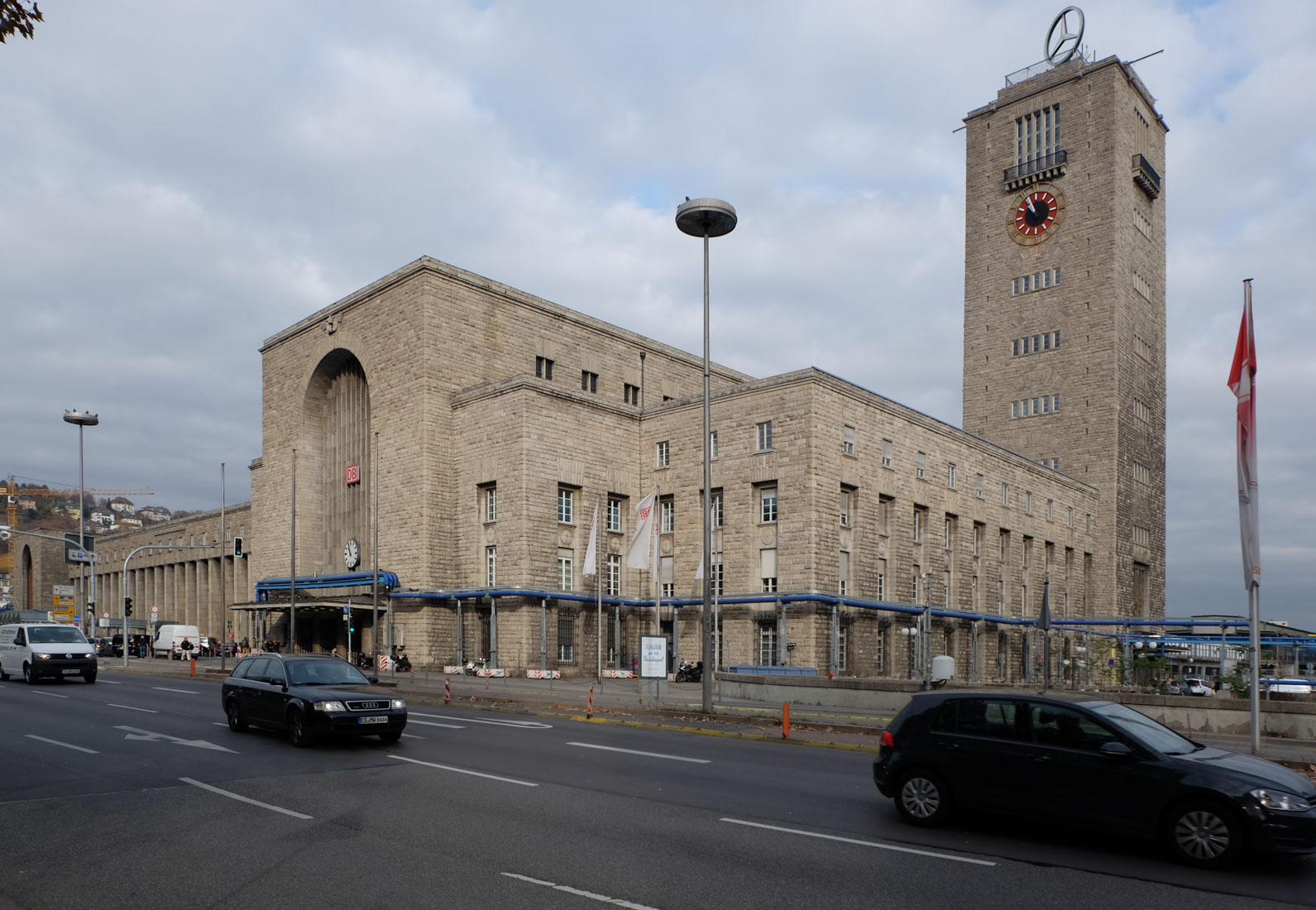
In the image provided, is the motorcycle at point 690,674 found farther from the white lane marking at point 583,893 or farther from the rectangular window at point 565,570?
the white lane marking at point 583,893

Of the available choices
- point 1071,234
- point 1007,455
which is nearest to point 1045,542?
point 1007,455

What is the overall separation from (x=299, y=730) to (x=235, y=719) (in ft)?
9.47

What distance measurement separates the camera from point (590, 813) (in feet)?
35.0

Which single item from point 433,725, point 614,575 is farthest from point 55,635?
point 614,575

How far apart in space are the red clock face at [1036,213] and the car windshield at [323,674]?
67.7 meters

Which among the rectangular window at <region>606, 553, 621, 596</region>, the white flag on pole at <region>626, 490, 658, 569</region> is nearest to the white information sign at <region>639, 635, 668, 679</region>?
the white flag on pole at <region>626, 490, 658, 569</region>

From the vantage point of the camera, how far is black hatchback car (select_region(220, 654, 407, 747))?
15.9 metres

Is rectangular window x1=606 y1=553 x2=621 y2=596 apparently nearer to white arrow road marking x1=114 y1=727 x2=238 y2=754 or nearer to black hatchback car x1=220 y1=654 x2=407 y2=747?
black hatchback car x1=220 y1=654 x2=407 y2=747

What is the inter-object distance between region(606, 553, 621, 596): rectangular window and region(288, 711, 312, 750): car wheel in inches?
1269

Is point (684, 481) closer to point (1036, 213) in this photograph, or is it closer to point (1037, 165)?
point (1036, 213)

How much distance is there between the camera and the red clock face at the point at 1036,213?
2862 inches

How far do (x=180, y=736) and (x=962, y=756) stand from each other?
44.2 feet

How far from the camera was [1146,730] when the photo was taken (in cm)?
958

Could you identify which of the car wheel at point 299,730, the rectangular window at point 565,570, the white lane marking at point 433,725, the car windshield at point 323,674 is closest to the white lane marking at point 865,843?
the car wheel at point 299,730
